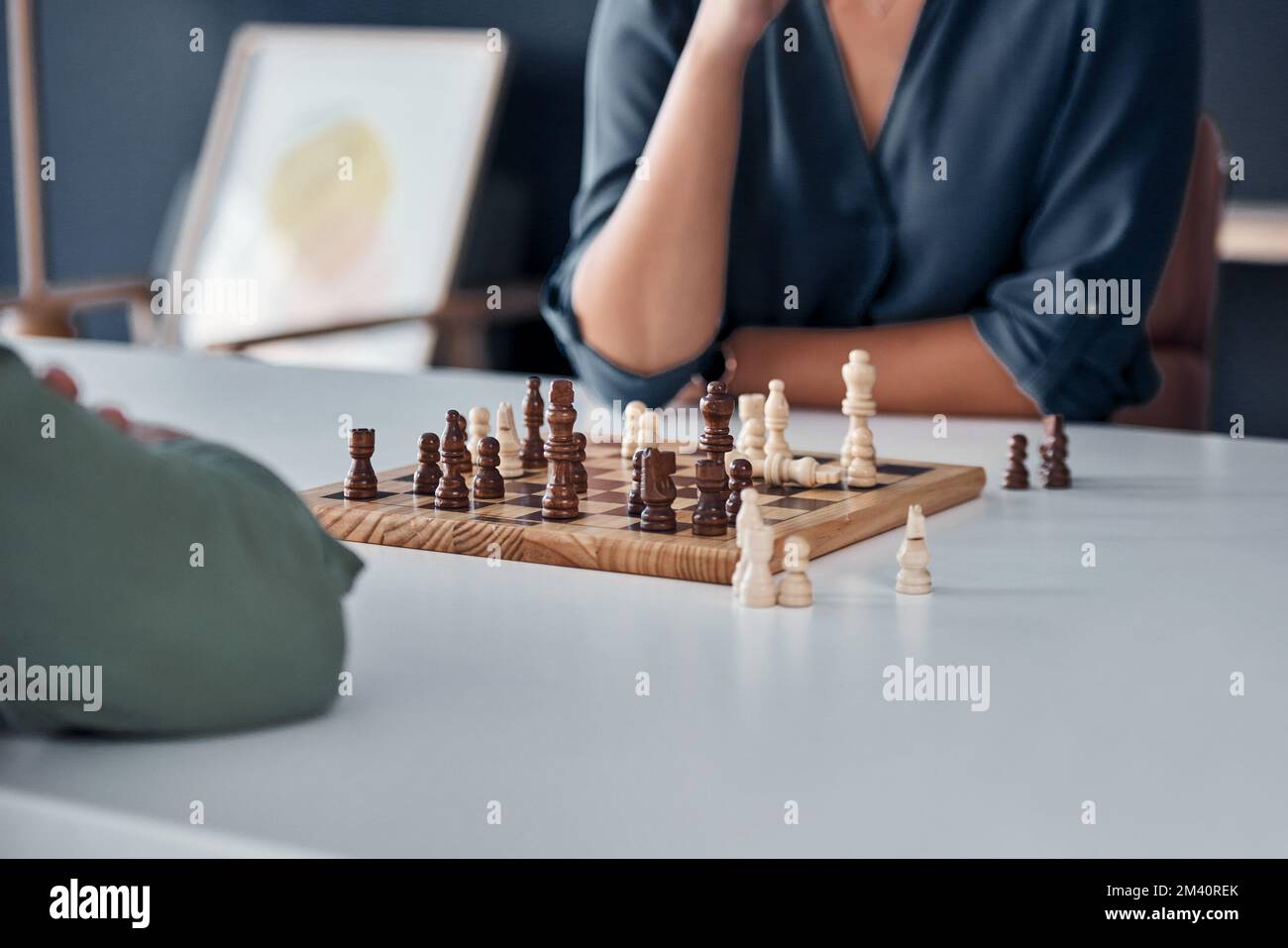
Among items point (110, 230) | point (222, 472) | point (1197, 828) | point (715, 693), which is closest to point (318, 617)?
point (222, 472)

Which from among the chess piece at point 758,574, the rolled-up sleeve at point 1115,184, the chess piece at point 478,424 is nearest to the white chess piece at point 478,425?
the chess piece at point 478,424

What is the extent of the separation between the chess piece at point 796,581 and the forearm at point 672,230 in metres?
0.90

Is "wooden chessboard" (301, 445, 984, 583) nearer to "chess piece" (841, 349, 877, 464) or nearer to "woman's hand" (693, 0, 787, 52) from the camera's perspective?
"chess piece" (841, 349, 877, 464)

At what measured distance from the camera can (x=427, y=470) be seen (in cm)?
135

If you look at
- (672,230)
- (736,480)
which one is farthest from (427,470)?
(672,230)

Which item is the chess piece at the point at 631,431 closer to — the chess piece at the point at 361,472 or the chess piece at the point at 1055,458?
the chess piece at the point at 361,472

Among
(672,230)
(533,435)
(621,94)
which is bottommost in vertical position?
(533,435)

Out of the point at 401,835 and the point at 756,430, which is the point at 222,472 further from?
the point at 756,430

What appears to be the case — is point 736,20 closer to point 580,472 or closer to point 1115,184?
point 1115,184

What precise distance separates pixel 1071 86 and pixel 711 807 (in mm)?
1558

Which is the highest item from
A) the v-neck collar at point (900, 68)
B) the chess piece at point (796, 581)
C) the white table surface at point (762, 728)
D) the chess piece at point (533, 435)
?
the v-neck collar at point (900, 68)

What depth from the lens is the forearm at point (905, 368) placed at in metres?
1.97

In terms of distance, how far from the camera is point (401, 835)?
68 cm

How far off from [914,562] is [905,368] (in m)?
0.92
